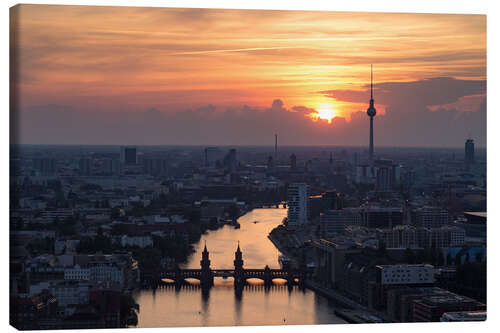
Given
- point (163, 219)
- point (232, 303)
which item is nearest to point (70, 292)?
point (232, 303)

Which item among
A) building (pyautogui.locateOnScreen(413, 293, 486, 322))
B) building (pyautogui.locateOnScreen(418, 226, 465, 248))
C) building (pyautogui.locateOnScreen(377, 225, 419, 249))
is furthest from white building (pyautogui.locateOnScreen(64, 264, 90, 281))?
building (pyautogui.locateOnScreen(418, 226, 465, 248))

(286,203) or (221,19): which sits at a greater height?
(221,19)

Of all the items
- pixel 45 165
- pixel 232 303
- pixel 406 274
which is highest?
pixel 45 165

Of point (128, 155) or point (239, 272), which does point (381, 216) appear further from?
point (239, 272)

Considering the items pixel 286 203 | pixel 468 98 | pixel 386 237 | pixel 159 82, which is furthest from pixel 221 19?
pixel 286 203

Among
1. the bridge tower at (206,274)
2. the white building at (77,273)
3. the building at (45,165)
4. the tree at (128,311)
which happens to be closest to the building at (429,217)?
the bridge tower at (206,274)

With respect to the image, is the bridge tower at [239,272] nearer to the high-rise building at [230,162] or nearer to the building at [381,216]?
the high-rise building at [230,162]

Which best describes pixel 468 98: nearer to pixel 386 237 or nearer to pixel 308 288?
pixel 308 288
